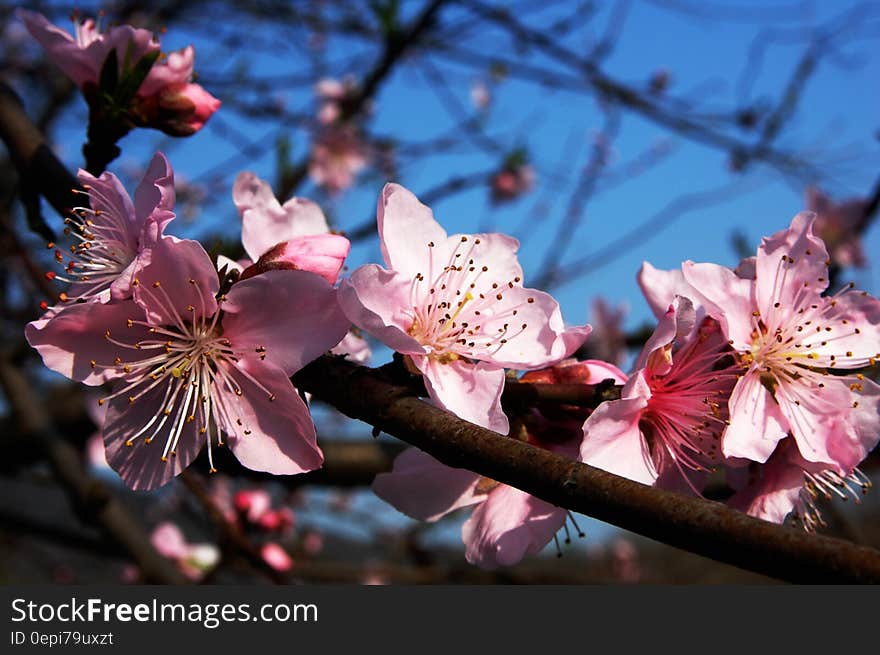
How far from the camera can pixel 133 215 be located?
3.72 feet

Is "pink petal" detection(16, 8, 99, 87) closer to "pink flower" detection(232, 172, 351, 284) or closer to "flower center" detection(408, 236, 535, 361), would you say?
"pink flower" detection(232, 172, 351, 284)

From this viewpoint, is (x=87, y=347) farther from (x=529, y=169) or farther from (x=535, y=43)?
(x=529, y=169)

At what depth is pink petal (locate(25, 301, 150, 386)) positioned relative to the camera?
107 cm

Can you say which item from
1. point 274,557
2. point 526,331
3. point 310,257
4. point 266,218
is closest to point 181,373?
point 310,257

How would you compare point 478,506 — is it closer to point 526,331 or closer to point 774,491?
point 526,331

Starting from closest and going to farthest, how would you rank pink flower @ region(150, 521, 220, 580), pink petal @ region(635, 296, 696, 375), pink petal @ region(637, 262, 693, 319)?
pink petal @ region(635, 296, 696, 375) < pink petal @ region(637, 262, 693, 319) < pink flower @ region(150, 521, 220, 580)

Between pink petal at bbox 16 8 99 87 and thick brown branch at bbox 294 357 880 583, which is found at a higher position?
pink petal at bbox 16 8 99 87

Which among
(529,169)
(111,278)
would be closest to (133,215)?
(111,278)

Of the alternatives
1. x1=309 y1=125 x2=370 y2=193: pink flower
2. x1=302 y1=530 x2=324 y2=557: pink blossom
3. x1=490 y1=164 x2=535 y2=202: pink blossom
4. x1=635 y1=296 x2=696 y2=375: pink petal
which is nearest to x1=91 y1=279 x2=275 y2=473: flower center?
x1=635 y1=296 x2=696 y2=375: pink petal

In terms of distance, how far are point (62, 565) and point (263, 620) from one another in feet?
19.6

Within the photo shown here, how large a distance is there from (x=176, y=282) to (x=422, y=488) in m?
0.51

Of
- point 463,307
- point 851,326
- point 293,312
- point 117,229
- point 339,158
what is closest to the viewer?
point 293,312

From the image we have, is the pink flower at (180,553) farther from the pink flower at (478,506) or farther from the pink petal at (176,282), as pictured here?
the pink petal at (176,282)

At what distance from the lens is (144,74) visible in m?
1.45
